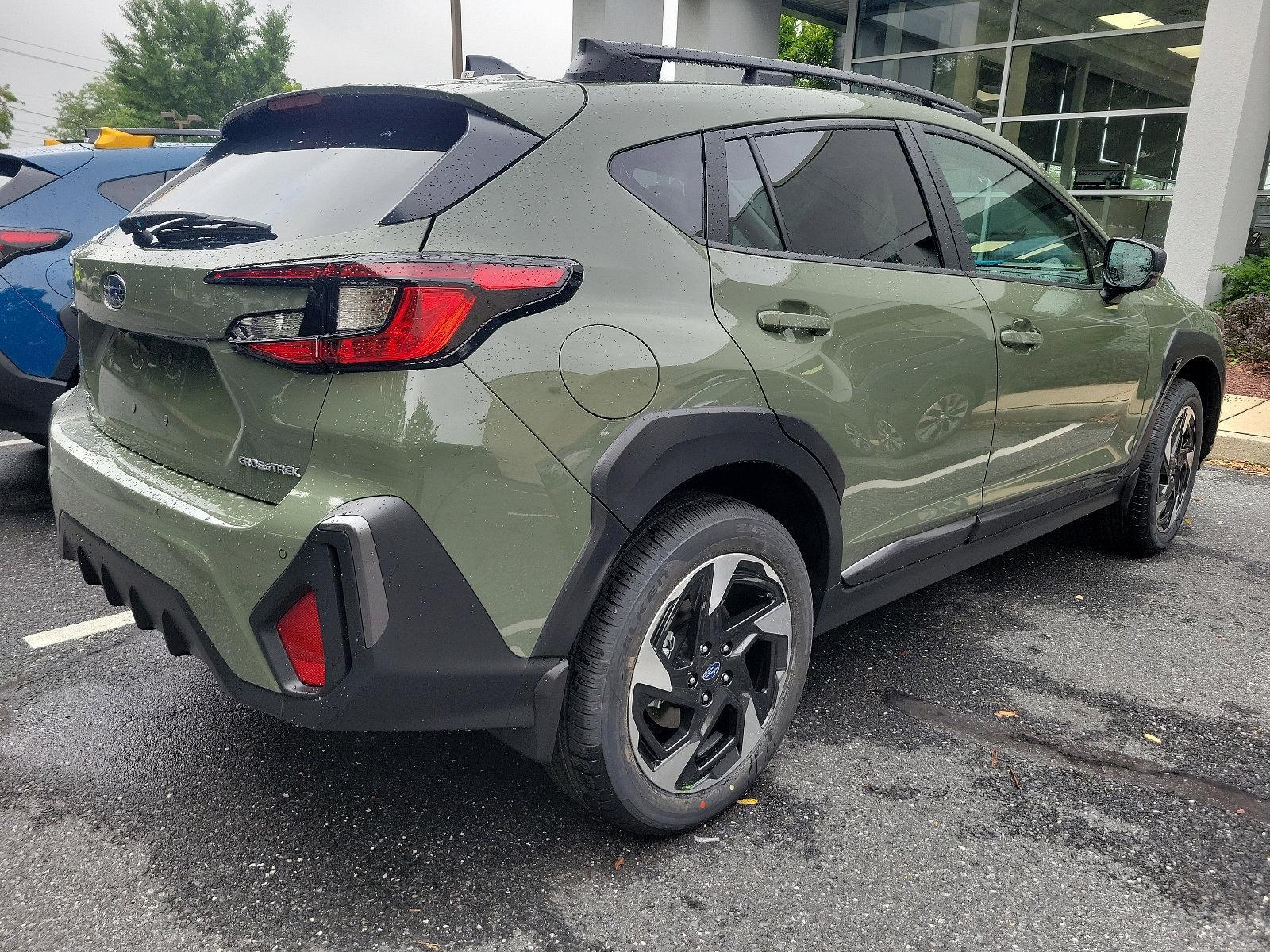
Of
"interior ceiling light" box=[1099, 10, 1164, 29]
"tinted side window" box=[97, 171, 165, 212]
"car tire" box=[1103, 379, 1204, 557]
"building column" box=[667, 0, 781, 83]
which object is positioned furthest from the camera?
"building column" box=[667, 0, 781, 83]

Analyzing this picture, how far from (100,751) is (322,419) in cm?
144

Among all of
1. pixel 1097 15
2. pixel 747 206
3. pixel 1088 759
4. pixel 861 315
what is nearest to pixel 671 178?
pixel 747 206

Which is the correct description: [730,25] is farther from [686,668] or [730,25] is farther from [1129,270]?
[686,668]

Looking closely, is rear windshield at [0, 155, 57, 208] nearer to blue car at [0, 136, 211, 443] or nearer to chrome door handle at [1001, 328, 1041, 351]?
blue car at [0, 136, 211, 443]

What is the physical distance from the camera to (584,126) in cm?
196

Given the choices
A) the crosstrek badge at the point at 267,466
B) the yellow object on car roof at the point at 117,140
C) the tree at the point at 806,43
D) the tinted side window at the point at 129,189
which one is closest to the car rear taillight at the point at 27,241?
the tinted side window at the point at 129,189

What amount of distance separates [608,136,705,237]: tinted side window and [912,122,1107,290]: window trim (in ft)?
3.18

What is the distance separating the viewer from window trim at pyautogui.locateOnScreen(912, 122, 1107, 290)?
2.77 metres

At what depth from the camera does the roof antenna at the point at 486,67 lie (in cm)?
240

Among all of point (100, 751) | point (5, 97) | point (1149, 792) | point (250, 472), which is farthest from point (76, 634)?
point (5, 97)

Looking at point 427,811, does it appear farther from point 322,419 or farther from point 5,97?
point 5,97

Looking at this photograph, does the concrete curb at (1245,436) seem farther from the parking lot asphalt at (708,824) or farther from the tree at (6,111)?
the tree at (6,111)

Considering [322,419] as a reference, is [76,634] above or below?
below

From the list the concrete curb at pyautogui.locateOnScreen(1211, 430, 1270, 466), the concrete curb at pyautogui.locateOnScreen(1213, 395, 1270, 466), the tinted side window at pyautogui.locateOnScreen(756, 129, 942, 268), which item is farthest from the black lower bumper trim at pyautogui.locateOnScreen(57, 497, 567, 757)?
the concrete curb at pyautogui.locateOnScreen(1211, 430, 1270, 466)
